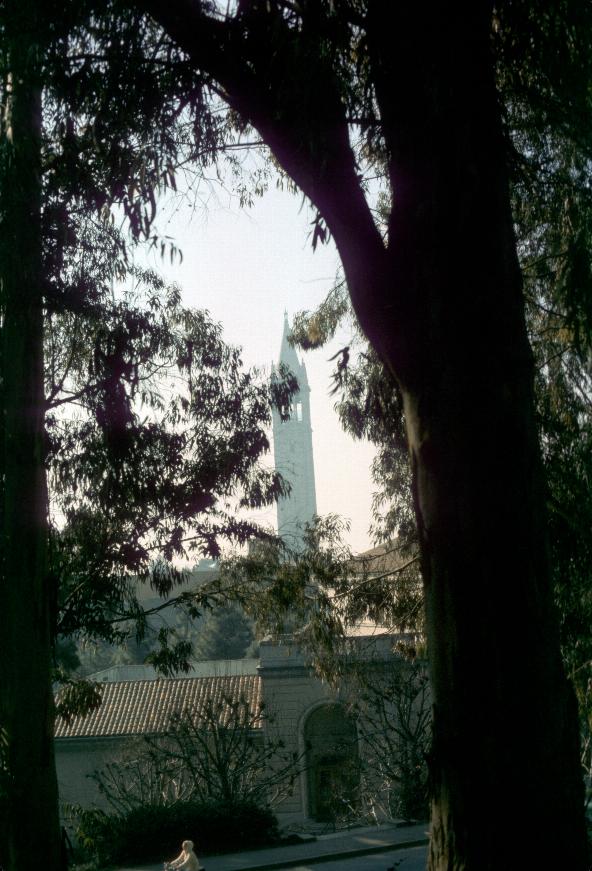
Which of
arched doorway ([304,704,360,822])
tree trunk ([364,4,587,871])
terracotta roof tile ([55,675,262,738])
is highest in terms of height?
tree trunk ([364,4,587,871])

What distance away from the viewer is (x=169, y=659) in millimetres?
11531

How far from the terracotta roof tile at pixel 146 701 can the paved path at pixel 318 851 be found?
853 centimetres

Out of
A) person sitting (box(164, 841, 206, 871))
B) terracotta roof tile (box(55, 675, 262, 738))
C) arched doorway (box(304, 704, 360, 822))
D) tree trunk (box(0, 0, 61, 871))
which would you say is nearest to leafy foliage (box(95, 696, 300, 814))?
arched doorway (box(304, 704, 360, 822))

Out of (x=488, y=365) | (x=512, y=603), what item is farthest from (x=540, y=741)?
(x=488, y=365)

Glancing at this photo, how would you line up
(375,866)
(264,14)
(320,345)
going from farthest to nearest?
(320,345) → (375,866) → (264,14)

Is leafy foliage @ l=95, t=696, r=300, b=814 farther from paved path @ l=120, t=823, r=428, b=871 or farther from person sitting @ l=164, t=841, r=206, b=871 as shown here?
person sitting @ l=164, t=841, r=206, b=871

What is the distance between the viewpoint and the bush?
11.8 metres

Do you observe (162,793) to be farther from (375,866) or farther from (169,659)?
(375,866)

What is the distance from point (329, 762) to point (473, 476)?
60.8ft

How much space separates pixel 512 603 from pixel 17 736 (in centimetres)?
464

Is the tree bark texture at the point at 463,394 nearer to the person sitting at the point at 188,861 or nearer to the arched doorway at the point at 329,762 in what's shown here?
the person sitting at the point at 188,861

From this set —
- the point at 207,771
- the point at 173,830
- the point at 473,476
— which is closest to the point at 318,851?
the point at 173,830

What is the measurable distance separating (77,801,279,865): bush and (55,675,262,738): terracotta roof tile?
26.5 ft

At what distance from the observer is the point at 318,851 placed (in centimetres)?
1148
